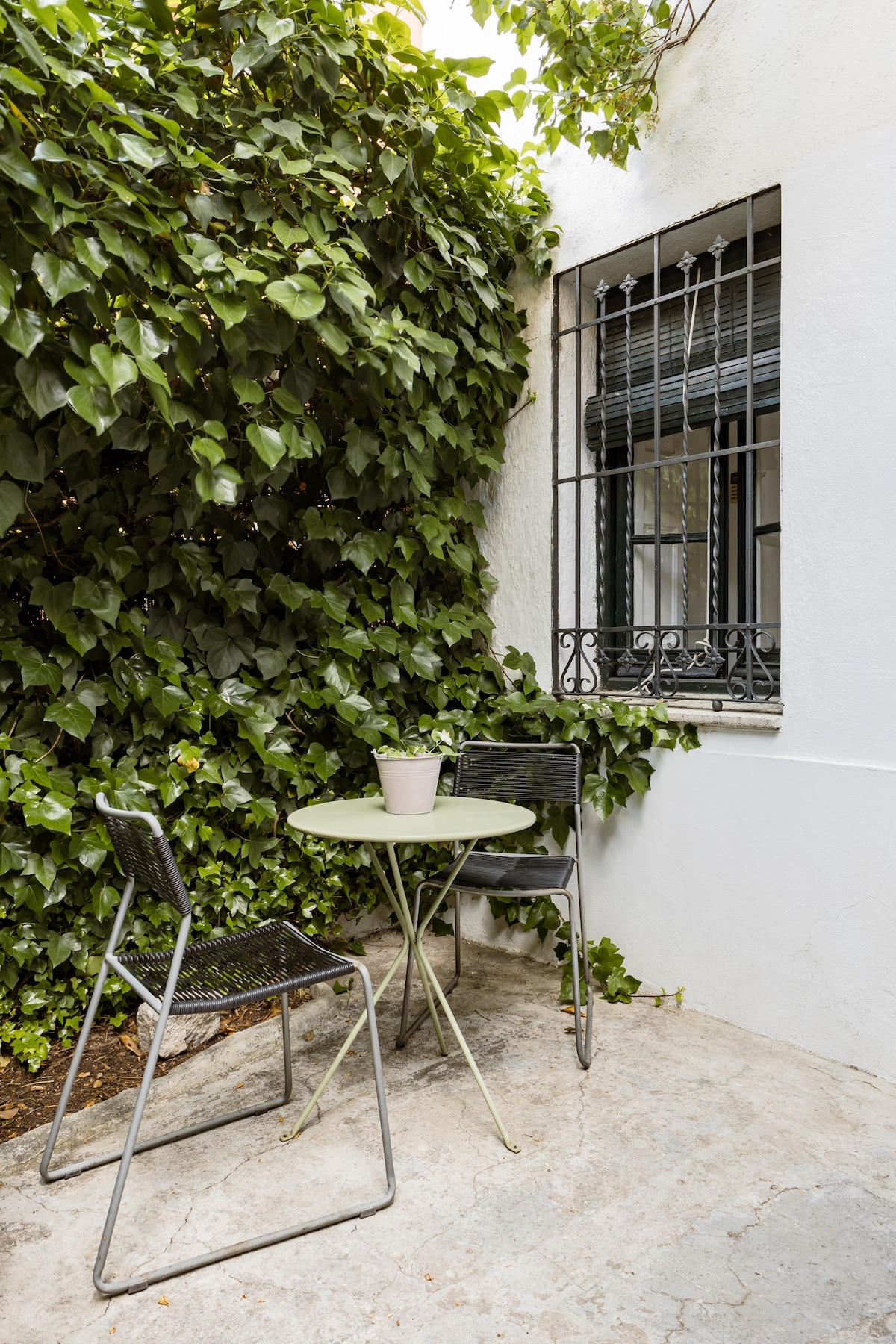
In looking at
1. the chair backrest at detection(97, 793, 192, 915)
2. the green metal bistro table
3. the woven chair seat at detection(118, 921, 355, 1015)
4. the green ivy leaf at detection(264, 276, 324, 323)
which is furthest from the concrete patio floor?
the green ivy leaf at detection(264, 276, 324, 323)

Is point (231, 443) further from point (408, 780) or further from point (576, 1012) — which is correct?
point (576, 1012)

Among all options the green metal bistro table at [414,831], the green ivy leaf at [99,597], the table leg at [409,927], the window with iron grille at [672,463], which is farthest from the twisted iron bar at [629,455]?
the green ivy leaf at [99,597]

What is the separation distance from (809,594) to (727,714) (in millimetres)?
455

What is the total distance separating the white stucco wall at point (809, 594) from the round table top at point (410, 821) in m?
0.79

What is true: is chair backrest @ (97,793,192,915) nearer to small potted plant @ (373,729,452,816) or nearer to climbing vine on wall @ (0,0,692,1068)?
climbing vine on wall @ (0,0,692,1068)

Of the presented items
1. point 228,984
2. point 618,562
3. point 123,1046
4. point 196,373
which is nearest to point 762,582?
point 618,562

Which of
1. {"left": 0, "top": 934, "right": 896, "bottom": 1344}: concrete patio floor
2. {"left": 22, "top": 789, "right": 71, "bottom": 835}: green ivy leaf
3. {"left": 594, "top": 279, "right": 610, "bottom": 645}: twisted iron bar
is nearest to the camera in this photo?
{"left": 0, "top": 934, "right": 896, "bottom": 1344}: concrete patio floor

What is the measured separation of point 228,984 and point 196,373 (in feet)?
5.48

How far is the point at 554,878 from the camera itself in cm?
261

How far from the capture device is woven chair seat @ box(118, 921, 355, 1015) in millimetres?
1779

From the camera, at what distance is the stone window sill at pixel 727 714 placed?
2.69 m

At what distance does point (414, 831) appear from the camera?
6.98 feet

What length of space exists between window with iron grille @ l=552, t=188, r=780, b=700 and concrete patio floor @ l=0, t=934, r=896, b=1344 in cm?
128

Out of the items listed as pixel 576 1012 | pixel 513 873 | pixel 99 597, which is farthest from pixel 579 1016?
pixel 99 597
